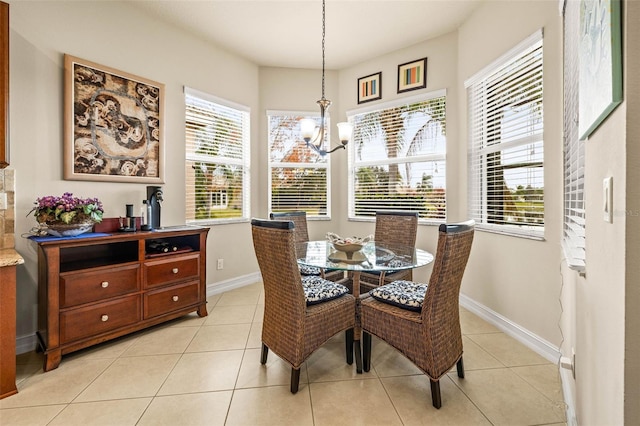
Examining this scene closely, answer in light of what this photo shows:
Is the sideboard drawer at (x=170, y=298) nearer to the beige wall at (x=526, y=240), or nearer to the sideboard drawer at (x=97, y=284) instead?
the sideboard drawer at (x=97, y=284)

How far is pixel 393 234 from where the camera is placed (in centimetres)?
310

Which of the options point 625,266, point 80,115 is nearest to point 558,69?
point 625,266

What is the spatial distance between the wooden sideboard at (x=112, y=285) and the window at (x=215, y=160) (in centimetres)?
68

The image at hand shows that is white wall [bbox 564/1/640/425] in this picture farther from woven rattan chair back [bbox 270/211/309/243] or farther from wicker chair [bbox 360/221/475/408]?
woven rattan chair back [bbox 270/211/309/243]

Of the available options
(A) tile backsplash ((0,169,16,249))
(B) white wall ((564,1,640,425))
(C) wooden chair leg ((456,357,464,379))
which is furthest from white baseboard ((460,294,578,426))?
(A) tile backsplash ((0,169,16,249))

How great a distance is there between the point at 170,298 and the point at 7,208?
4.42 ft

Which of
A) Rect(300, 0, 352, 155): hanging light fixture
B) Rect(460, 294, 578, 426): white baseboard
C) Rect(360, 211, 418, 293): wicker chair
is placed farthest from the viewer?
Rect(360, 211, 418, 293): wicker chair

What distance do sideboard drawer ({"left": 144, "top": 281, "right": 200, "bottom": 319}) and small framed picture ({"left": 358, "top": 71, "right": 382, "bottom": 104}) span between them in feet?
10.3

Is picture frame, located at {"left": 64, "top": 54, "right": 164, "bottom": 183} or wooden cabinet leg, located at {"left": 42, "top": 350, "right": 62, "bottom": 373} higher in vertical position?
picture frame, located at {"left": 64, "top": 54, "right": 164, "bottom": 183}

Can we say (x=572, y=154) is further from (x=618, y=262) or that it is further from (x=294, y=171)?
(x=294, y=171)

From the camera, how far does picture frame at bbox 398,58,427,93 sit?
354 cm

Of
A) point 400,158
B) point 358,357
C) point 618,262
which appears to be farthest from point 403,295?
point 400,158

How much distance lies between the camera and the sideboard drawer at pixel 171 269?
8.38ft

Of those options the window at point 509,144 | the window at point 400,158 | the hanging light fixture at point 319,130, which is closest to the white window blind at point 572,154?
the window at point 509,144
